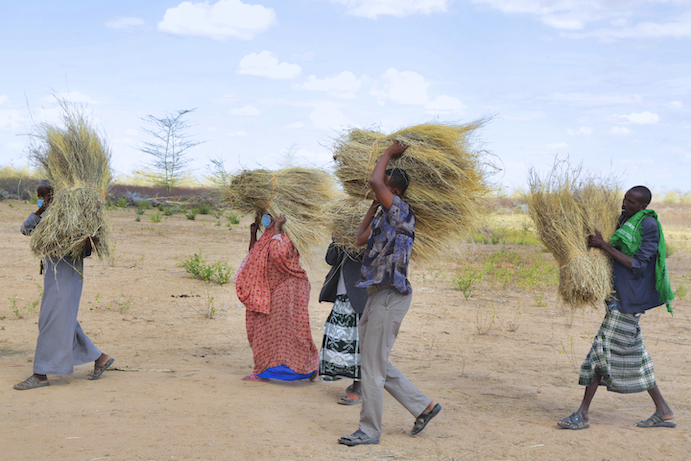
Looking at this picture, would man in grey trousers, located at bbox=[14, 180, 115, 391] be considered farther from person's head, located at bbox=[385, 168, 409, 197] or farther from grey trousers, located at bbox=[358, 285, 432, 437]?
person's head, located at bbox=[385, 168, 409, 197]

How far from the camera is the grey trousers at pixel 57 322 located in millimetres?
4191

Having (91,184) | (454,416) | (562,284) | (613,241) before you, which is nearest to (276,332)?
(454,416)

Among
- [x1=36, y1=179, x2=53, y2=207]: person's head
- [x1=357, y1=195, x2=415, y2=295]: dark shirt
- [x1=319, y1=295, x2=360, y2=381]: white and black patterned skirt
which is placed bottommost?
[x1=319, y1=295, x2=360, y2=381]: white and black patterned skirt

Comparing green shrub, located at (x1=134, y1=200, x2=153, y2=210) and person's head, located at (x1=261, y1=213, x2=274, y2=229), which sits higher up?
green shrub, located at (x1=134, y1=200, x2=153, y2=210)

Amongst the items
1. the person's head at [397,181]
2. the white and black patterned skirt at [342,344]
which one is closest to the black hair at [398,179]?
the person's head at [397,181]

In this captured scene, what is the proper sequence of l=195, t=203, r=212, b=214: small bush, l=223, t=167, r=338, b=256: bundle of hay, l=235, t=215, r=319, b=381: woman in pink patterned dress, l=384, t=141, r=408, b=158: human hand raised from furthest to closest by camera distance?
l=195, t=203, r=212, b=214: small bush → l=223, t=167, r=338, b=256: bundle of hay → l=235, t=215, r=319, b=381: woman in pink patterned dress → l=384, t=141, r=408, b=158: human hand raised

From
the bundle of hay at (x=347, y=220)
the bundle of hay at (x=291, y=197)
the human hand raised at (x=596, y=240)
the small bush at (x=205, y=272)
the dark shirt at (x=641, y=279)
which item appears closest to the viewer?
the dark shirt at (x=641, y=279)

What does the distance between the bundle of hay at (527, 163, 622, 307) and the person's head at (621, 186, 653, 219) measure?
0.17m

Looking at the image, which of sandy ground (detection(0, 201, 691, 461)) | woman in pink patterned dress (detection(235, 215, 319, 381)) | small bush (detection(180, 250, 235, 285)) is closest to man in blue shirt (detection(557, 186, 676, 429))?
sandy ground (detection(0, 201, 691, 461))

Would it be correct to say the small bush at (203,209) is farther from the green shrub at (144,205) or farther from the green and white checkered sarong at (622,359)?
the green and white checkered sarong at (622,359)

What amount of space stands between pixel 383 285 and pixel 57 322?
2.58 meters

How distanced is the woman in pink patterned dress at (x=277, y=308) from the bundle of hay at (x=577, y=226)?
1.91m

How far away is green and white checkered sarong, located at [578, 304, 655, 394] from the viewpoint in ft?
12.1

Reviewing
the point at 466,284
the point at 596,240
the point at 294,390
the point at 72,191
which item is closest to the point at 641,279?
the point at 596,240
